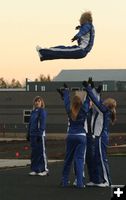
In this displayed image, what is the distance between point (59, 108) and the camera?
2522 inches

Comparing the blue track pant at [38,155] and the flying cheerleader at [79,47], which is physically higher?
the flying cheerleader at [79,47]

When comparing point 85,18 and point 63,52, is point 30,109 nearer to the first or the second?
point 85,18

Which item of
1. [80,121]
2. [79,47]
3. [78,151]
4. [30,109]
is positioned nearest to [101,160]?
[78,151]

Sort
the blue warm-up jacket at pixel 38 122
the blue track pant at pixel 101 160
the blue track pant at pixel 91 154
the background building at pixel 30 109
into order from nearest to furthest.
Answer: the blue track pant at pixel 101 160 < the blue track pant at pixel 91 154 < the blue warm-up jacket at pixel 38 122 < the background building at pixel 30 109

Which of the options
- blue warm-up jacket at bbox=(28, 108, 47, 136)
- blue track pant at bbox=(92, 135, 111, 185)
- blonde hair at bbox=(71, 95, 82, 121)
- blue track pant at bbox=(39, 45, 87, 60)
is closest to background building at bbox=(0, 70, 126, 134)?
blue warm-up jacket at bbox=(28, 108, 47, 136)

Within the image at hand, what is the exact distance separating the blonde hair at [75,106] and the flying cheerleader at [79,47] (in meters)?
2.22

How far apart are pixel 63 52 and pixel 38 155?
635 cm

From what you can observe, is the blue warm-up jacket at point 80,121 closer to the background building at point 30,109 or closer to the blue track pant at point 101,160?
the blue track pant at point 101,160

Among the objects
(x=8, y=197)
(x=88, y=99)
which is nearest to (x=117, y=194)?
(x=8, y=197)

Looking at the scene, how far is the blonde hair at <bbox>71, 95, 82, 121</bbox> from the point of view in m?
13.7

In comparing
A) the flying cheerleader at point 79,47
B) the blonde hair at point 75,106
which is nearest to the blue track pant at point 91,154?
the blonde hair at point 75,106

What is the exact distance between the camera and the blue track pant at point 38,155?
17125mm

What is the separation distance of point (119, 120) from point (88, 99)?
164 ft

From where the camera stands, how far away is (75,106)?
45.1 feet
